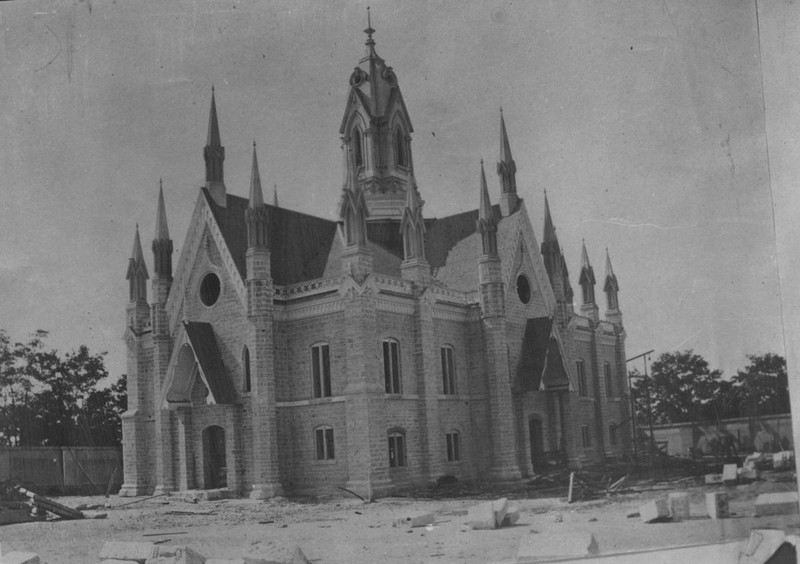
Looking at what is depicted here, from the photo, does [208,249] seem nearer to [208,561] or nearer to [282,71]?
[282,71]

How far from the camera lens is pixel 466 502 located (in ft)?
49.3

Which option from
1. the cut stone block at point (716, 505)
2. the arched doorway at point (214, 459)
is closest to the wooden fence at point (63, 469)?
the arched doorway at point (214, 459)

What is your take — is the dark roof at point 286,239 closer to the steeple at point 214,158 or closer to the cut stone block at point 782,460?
the steeple at point 214,158

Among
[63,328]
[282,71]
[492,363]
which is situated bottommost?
[492,363]

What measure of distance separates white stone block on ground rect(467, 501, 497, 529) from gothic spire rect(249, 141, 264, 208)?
696cm

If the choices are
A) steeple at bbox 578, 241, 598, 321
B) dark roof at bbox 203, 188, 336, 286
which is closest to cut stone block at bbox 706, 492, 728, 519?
steeple at bbox 578, 241, 598, 321

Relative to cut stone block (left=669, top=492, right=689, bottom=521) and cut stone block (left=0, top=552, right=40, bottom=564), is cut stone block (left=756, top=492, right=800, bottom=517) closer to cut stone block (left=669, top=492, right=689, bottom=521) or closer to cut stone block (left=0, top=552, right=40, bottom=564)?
cut stone block (left=669, top=492, right=689, bottom=521)

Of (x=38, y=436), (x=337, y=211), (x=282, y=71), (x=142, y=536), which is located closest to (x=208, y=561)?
(x=142, y=536)

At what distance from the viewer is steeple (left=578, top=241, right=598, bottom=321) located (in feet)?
52.4

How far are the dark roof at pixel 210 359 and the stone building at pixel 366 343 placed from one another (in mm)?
33

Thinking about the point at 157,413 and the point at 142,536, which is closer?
the point at 142,536

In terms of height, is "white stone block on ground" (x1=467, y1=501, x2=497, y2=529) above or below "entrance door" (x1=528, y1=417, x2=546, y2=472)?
below

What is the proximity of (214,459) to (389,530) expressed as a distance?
509 centimetres

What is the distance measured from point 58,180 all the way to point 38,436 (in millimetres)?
4540
